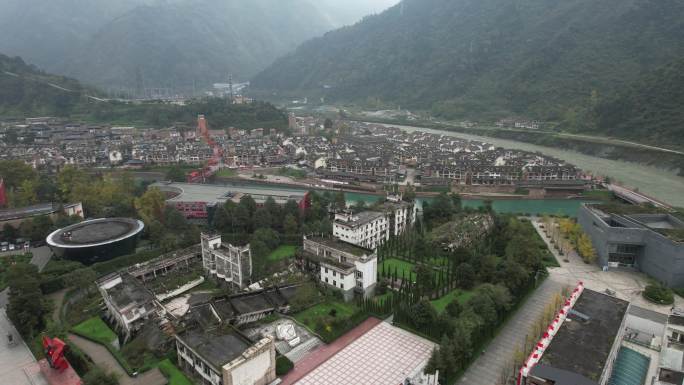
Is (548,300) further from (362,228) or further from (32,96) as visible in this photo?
(32,96)

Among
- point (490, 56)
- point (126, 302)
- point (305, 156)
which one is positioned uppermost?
point (490, 56)

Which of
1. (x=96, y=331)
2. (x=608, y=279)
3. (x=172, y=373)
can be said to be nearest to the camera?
(x=172, y=373)

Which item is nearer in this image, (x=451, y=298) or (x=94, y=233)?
(x=451, y=298)

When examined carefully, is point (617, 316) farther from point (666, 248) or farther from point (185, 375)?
point (185, 375)

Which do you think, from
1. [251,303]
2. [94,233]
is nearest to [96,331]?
[251,303]

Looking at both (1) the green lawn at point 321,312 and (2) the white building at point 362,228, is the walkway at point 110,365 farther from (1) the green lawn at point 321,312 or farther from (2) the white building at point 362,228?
(2) the white building at point 362,228

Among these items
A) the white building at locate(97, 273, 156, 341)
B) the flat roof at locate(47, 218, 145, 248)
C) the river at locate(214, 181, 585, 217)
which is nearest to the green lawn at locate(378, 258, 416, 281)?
the white building at locate(97, 273, 156, 341)

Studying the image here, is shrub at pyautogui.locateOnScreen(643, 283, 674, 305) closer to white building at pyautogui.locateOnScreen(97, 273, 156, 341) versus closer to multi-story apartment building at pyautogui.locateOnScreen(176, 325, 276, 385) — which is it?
multi-story apartment building at pyautogui.locateOnScreen(176, 325, 276, 385)

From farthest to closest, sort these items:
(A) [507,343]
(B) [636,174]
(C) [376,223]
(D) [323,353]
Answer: (B) [636,174], (C) [376,223], (A) [507,343], (D) [323,353]
